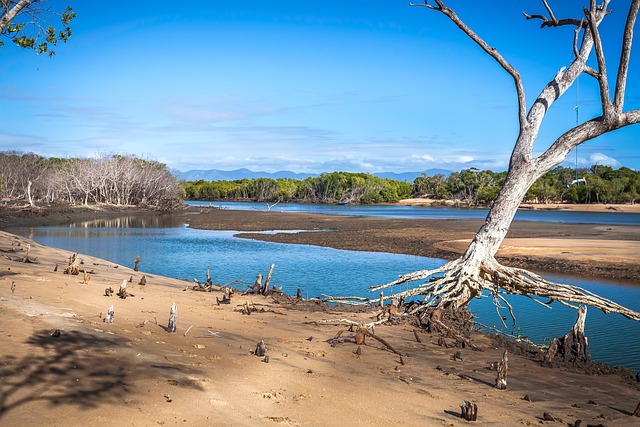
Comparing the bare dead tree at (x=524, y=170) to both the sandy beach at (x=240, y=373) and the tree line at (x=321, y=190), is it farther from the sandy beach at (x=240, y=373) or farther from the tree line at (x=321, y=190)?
the tree line at (x=321, y=190)

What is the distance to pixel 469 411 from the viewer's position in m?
6.77

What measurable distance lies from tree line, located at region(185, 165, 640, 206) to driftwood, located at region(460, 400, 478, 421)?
413 ft

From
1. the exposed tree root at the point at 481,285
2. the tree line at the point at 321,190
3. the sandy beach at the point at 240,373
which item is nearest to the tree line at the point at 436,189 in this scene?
the tree line at the point at 321,190

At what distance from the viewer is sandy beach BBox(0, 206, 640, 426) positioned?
5.97 meters

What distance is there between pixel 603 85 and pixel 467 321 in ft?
18.8

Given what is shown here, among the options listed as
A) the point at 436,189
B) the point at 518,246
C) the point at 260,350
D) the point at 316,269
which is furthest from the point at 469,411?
the point at 436,189

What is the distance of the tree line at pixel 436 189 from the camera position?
12094cm

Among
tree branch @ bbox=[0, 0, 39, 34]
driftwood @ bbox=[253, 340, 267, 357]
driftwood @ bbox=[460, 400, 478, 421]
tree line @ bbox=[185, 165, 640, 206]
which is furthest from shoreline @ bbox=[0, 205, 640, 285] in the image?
tree line @ bbox=[185, 165, 640, 206]

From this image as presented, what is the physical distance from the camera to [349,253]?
3309 cm

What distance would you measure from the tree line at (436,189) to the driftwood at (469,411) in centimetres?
12580

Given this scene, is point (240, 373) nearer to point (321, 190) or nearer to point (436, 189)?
point (321, 190)

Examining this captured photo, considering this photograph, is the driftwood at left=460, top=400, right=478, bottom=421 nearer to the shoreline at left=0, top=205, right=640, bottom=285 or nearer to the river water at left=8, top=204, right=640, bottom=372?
the river water at left=8, top=204, right=640, bottom=372

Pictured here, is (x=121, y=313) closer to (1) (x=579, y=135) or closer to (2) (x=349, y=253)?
(1) (x=579, y=135)

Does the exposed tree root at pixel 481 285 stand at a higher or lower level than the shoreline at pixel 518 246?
higher
